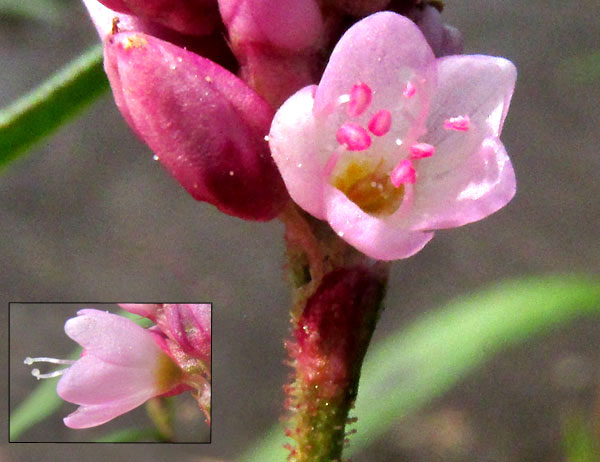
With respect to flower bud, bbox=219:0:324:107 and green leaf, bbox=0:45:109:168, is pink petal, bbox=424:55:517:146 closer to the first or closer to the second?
flower bud, bbox=219:0:324:107

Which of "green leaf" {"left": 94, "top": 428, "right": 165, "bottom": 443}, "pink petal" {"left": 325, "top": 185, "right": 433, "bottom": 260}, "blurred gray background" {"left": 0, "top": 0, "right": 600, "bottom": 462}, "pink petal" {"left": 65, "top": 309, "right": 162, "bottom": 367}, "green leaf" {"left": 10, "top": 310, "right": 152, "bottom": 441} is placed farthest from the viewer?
"blurred gray background" {"left": 0, "top": 0, "right": 600, "bottom": 462}

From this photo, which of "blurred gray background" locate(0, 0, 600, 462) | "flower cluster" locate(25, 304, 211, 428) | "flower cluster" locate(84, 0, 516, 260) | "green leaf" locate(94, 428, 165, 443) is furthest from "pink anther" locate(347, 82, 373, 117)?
"blurred gray background" locate(0, 0, 600, 462)

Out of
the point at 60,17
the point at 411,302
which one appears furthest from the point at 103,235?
the point at 411,302

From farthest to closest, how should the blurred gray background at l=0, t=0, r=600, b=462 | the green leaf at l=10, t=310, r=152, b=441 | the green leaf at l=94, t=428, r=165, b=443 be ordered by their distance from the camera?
the blurred gray background at l=0, t=0, r=600, b=462, the green leaf at l=94, t=428, r=165, b=443, the green leaf at l=10, t=310, r=152, b=441

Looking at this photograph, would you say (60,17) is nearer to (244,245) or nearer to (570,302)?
(244,245)

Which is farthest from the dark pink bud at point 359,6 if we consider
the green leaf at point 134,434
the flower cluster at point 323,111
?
the green leaf at point 134,434

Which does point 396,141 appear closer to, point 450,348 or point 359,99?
point 359,99

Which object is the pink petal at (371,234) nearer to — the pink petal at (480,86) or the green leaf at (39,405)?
the pink petal at (480,86)
